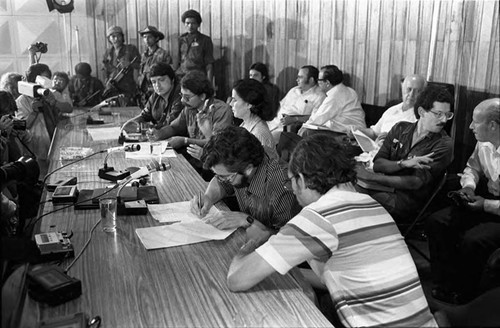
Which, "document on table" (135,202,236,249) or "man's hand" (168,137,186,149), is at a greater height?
"document on table" (135,202,236,249)

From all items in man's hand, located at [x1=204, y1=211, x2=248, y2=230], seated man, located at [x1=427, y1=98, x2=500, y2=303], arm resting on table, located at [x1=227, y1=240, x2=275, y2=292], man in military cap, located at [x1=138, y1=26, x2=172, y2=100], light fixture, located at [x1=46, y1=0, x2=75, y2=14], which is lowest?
seated man, located at [x1=427, y1=98, x2=500, y2=303]

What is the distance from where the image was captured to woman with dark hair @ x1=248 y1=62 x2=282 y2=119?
6477 mm

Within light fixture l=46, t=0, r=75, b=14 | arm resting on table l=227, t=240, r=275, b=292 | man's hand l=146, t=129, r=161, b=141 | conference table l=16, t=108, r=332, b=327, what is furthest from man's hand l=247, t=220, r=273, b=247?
light fixture l=46, t=0, r=75, b=14

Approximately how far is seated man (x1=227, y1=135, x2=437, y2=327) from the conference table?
0.09 m

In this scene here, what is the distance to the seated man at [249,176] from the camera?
7.28ft

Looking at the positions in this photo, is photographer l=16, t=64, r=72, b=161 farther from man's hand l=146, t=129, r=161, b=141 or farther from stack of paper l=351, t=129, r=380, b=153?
stack of paper l=351, t=129, r=380, b=153

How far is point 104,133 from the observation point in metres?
4.21

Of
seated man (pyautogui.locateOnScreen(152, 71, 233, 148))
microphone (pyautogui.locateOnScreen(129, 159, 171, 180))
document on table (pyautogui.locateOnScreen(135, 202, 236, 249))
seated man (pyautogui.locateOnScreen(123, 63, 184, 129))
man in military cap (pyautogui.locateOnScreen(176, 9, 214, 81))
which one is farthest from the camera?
man in military cap (pyautogui.locateOnScreen(176, 9, 214, 81))

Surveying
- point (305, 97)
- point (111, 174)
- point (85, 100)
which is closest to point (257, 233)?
point (111, 174)

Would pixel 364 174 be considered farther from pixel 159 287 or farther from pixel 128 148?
pixel 159 287

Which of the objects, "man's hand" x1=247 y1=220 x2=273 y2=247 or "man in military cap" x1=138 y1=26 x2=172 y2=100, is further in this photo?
"man in military cap" x1=138 y1=26 x2=172 y2=100

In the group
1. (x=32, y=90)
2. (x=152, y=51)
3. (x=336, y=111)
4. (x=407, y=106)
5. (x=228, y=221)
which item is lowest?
(x=336, y=111)

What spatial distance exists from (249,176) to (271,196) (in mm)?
131

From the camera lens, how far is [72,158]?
333 cm
